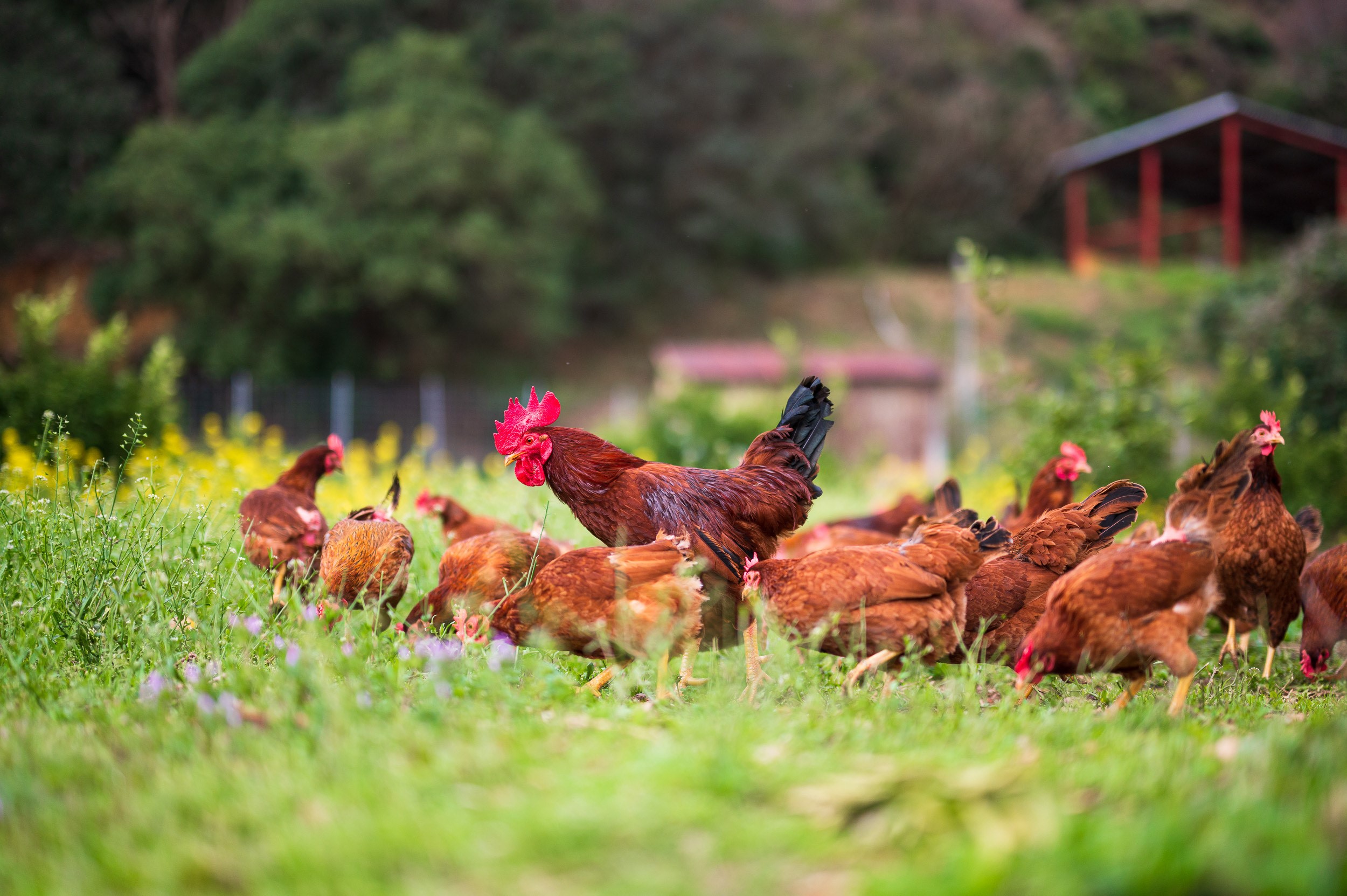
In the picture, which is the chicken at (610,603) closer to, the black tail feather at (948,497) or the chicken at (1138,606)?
the chicken at (1138,606)

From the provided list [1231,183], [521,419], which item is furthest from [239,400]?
[1231,183]

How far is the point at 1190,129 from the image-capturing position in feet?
84.6

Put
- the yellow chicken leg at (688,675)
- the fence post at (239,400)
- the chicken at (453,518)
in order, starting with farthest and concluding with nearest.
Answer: the fence post at (239,400) < the chicken at (453,518) < the yellow chicken leg at (688,675)

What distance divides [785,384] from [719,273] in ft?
64.2

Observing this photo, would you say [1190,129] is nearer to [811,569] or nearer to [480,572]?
[811,569]

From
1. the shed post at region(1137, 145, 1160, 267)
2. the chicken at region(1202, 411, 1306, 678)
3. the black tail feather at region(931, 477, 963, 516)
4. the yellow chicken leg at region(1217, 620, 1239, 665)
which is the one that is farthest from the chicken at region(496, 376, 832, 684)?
the shed post at region(1137, 145, 1160, 267)

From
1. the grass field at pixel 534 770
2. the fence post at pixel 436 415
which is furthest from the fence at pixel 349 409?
the grass field at pixel 534 770

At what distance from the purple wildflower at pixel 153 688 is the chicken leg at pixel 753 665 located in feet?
6.09

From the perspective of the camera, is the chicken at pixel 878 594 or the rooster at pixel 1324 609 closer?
the chicken at pixel 878 594

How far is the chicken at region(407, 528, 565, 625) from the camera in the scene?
14.0 feet

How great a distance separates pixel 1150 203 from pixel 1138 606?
2753cm

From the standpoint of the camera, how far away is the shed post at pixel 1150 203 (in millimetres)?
26891

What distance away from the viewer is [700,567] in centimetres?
364

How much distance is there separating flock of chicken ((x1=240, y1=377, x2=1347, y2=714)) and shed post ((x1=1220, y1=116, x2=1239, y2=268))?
81.4 feet
